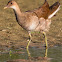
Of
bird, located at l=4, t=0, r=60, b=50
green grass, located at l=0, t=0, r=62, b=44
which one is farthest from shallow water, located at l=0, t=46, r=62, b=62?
green grass, located at l=0, t=0, r=62, b=44

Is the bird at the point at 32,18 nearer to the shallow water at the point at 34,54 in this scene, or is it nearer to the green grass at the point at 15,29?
the shallow water at the point at 34,54

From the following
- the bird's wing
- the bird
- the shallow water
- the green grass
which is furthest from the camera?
the green grass

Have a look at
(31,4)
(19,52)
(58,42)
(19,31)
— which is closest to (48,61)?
(19,52)

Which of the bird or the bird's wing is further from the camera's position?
the bird's wing

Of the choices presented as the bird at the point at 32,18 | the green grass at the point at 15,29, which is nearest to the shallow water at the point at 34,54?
the bird at the point at 32,18

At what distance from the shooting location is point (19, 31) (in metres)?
11.6

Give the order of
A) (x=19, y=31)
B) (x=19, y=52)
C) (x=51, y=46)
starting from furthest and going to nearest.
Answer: (x=19, y=31)
(x=51, y=46)
(x=19, y=52)

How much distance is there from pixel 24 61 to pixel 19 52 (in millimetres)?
1139

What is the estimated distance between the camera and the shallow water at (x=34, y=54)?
7.81 m

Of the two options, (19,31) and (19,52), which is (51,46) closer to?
(19,52)

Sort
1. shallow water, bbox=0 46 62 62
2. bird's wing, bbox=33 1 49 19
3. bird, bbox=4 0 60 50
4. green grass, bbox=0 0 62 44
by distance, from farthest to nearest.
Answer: green grass, bbox=0 0 62 44 → bird's wing, bbox=33 1 49 19 → bird, bbox=4 0 60 50 → shallow water, bbox=0 46 62 62

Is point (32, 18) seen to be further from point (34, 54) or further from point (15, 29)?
point (15, 29)

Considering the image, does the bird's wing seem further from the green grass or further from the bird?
the green grass

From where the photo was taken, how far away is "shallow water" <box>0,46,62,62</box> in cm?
781
